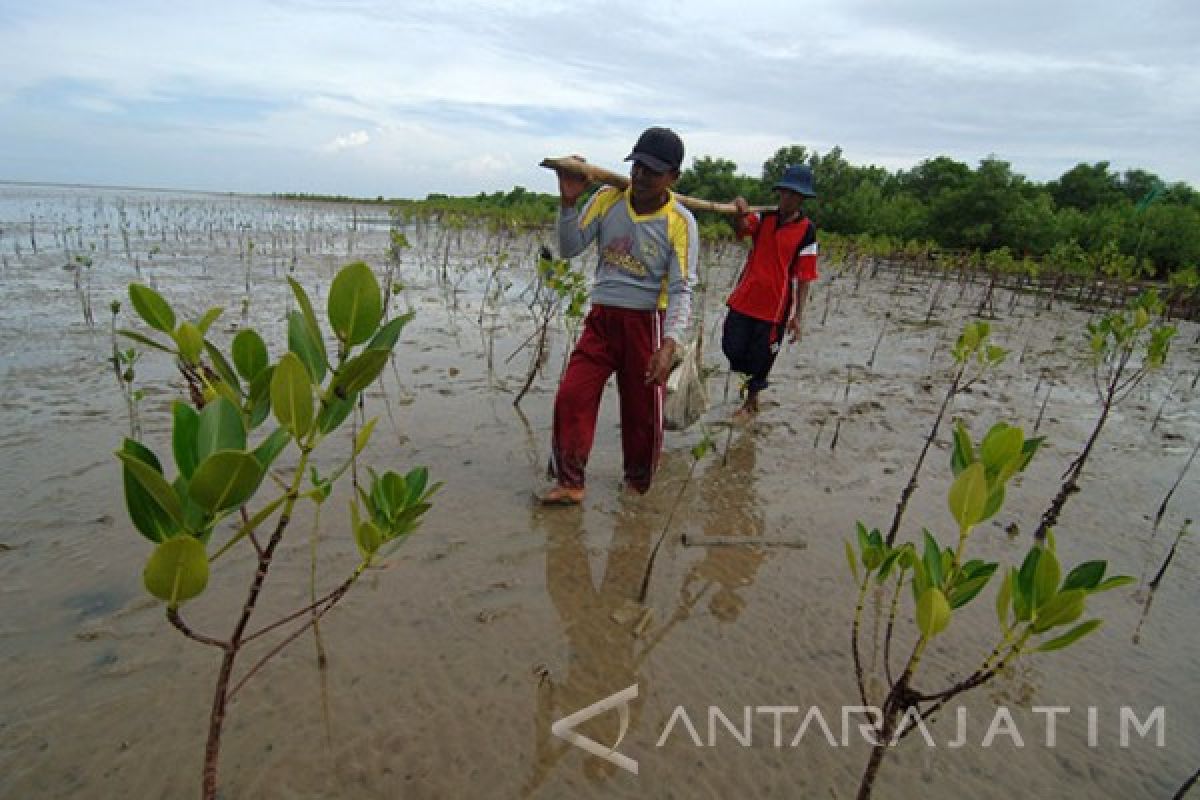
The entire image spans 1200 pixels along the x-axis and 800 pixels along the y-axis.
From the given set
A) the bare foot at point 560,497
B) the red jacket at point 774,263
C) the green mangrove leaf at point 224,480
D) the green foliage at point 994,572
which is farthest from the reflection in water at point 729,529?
the green mangrove leaf at point 224,480

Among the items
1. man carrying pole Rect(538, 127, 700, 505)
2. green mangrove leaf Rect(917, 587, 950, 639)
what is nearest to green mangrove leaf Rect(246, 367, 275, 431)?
green mangrove leaf Rect(917, 587, 950, 639)

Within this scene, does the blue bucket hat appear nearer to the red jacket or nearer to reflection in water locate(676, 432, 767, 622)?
the red jacket

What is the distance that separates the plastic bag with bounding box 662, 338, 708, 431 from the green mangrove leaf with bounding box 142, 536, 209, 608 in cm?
332

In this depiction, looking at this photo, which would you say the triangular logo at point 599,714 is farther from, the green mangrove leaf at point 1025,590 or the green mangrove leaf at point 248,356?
the green mangrove leaf at point 248,356

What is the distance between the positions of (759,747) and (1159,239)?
25.6 metres

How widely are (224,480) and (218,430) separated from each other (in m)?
0.13

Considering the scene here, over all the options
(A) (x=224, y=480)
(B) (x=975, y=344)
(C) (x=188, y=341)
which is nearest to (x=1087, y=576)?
(A) (x=224, y=480)

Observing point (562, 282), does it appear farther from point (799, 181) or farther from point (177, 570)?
point (177, 570)

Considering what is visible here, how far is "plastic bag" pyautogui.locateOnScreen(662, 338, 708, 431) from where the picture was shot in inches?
164

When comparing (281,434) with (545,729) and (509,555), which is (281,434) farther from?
(509,555)

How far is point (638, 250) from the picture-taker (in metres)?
3.19

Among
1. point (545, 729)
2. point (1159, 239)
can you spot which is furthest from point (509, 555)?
point (1159, 239)

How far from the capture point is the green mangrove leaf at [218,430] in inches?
38.1

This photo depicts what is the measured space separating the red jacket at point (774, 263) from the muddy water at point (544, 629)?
0.98 meters
